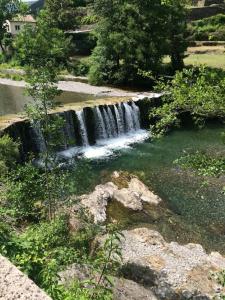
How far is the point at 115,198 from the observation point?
53.3ft

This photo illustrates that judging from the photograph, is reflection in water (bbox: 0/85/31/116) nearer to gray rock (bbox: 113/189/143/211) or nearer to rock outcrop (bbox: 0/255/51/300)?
gray rock (bbox: 113/189/143/211)

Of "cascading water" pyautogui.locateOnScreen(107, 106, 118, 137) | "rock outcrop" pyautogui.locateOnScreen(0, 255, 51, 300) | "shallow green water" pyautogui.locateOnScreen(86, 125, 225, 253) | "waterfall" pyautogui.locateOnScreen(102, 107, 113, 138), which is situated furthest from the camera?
"cascading water" pyautogui.locateOnScreen(107, 106, 118, 137)

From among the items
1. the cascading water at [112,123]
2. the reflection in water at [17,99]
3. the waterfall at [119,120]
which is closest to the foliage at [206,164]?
the cascading water at [112,123]

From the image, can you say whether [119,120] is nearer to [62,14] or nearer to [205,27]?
[205,27]

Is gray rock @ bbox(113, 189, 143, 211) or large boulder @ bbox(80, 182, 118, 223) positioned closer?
large boulder @ bbox(80, 182, 118, 223)

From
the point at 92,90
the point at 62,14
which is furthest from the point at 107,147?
the point at 62,14

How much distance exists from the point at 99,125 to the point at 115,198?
9991mm

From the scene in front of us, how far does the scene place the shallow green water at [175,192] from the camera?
46.9ft

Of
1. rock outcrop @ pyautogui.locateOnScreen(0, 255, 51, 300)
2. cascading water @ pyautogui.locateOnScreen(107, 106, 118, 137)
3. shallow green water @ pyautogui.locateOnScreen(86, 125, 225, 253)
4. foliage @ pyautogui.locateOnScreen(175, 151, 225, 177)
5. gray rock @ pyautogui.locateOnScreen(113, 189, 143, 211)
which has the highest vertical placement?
rock outcrop @ pyautogui.locateOnScreen(0, 255, 51, 300)

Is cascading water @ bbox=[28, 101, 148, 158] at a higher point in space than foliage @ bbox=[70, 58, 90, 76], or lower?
lower

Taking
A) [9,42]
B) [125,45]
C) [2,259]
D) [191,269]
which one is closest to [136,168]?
[191,269]

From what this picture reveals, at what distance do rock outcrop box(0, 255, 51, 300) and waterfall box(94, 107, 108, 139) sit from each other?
22030 millimetres

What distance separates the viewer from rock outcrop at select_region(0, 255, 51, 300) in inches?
126

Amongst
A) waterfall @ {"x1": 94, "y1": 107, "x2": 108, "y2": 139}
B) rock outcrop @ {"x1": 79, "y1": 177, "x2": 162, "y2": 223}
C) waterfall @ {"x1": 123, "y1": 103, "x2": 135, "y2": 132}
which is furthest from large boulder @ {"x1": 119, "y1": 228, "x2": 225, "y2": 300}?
waterfall @ {"x1": 123, "y1": 103, "x2": 135, "y2": 132}
